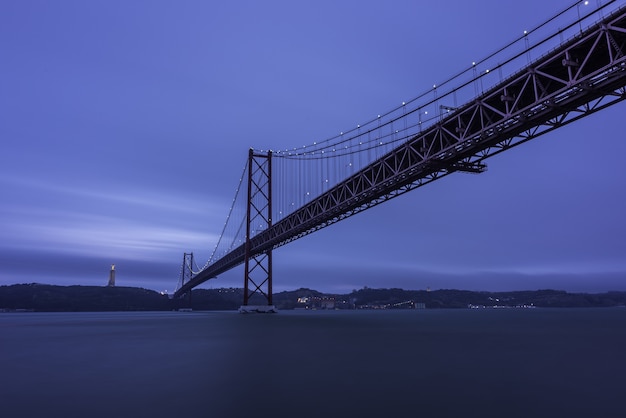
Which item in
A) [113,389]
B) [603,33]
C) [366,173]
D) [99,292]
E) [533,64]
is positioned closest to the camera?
[113,389]

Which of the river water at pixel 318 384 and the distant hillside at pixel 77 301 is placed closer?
the river water at pixel 318 384

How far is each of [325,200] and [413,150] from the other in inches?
653

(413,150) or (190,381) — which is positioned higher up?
(413,150)

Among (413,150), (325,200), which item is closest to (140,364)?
(413,150)

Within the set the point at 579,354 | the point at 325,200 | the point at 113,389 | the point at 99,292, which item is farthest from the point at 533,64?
the point at 99,292

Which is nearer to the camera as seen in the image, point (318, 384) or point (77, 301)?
point (318, 384)

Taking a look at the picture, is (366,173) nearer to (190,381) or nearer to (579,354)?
(579,354)

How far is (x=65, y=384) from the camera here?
9984mm

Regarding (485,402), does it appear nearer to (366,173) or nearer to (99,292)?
(366,173)

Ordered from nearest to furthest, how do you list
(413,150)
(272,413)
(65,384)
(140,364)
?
(272,413)
(65,384)
(140,364)
(413,150)

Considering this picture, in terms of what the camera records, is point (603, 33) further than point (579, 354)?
Yes

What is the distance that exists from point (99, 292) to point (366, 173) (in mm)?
192116

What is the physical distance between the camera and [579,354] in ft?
51.9

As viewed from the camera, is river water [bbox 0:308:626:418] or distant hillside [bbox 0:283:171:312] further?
distant hillside [bbox 0:283:171:312]
